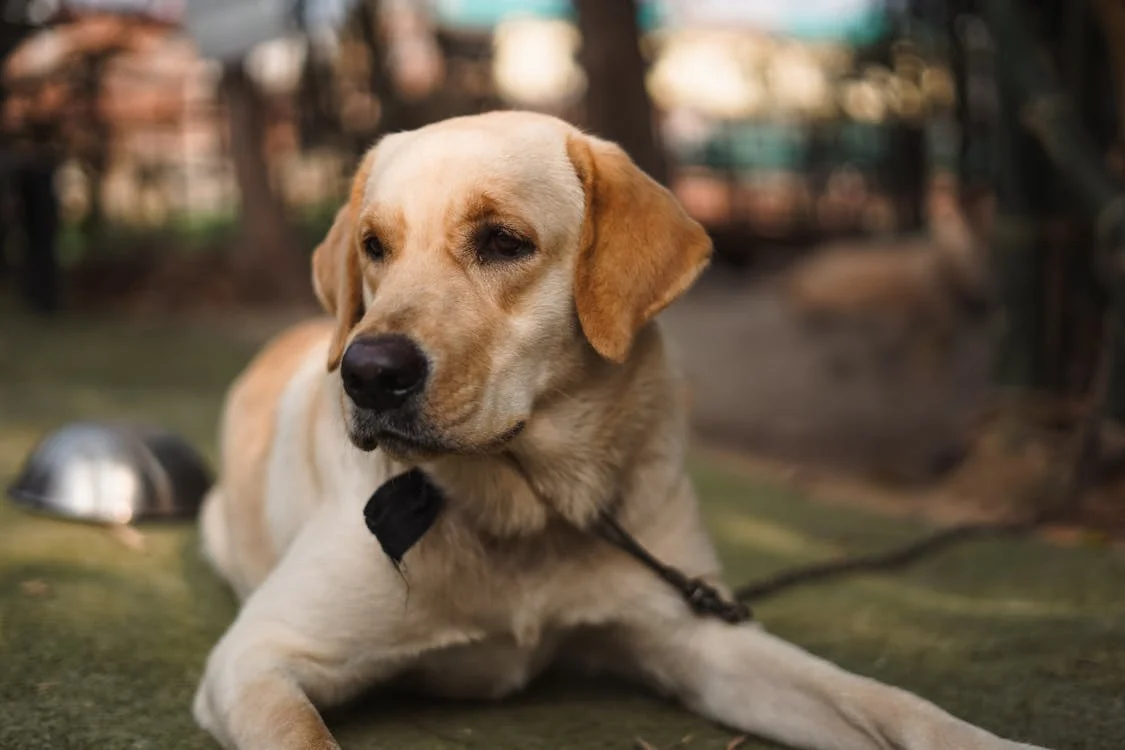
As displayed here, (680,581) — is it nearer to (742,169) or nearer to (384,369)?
(384,369)

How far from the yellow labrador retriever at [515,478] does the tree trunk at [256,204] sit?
8060 millimetres

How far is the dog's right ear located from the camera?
2.51 meters

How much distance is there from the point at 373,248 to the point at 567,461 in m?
0.53

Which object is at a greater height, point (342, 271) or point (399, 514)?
point (342, 271)

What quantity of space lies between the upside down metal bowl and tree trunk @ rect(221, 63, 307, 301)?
6.58 meters

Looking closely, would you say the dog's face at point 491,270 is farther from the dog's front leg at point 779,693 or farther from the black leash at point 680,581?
the dog's front leg at point 779,693

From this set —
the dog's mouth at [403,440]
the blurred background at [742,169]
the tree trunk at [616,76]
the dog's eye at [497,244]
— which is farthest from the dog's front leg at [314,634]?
the tree trunk at [616,76]

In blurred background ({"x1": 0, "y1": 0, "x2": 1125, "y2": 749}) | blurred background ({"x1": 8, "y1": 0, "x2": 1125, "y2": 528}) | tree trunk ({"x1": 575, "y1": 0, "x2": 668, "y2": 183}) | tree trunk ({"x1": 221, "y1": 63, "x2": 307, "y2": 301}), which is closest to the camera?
blurred background ({"x1": 0, "y1": 0, "x2": 1125, "y2": 749})

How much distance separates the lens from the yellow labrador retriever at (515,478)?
2184 mm

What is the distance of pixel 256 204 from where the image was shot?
1052 cm

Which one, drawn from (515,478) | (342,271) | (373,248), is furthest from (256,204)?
(515,478)

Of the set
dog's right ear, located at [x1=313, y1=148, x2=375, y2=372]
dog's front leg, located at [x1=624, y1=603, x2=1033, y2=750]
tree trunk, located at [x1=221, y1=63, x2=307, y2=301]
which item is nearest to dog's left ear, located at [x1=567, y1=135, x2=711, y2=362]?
dog's right ear, located at [x1=313, y1=148, x2=375, y2=372]

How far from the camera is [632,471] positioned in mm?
2549

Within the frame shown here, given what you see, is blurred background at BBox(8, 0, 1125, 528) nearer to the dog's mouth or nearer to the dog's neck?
the dog's neck
